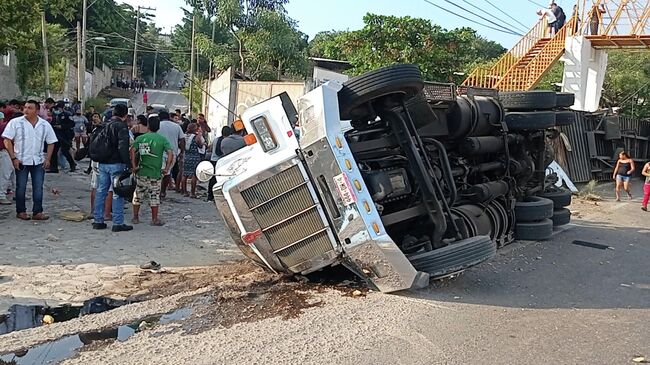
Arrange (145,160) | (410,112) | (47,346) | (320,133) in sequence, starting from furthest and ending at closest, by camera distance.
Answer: (145,160) < (410,112) < (320,133) < (47,346)

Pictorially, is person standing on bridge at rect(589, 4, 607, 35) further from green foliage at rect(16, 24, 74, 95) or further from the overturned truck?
green foliage at rect(16, 24, 74, 95)

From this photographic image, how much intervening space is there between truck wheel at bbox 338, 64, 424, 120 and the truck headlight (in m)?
0.72

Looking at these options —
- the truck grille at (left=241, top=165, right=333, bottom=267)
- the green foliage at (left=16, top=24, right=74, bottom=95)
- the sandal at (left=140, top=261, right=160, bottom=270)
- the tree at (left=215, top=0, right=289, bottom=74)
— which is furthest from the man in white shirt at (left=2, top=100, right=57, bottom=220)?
the tree at (left=215, top=0, right=289, bottom=74)

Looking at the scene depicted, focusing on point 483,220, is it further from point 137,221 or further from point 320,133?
point 137,221

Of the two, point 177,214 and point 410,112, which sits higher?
point 410,112

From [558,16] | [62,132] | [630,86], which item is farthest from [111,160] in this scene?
[630,86]

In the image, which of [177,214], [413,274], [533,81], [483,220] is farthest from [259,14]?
[413,274]

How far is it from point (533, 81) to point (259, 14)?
534 inches

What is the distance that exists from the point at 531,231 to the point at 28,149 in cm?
683

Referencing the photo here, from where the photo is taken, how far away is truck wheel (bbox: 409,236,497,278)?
6.00m

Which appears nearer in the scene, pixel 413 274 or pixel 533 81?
pixel 413 274

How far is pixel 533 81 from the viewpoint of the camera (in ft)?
69.9

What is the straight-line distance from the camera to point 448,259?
19.8 feet

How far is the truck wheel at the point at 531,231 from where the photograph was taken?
921cm
